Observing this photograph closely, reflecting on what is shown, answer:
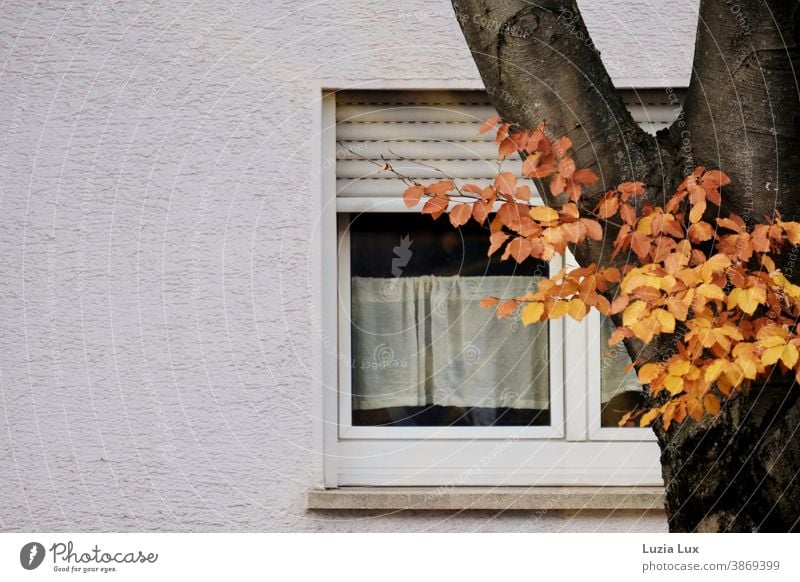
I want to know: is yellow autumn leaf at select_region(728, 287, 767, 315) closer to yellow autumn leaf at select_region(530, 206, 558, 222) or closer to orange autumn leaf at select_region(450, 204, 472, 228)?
yellow autumn leaf at select_region(530, 206, 558, 222)

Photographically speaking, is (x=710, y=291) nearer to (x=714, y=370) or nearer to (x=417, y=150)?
(x=714, y=370)

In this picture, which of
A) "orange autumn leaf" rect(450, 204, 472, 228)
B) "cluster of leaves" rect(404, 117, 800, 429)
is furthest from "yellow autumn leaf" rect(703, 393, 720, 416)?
"orange autumn leaf" rect(450, 204, 472, 228)

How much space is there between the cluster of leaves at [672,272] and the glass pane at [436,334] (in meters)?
2.03

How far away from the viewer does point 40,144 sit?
396 centimetres

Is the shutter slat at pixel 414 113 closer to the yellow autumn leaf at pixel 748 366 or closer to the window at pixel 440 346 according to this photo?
the window at pixel 440 346

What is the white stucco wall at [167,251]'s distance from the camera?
155 inches

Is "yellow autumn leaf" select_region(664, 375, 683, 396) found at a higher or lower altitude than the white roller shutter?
lower

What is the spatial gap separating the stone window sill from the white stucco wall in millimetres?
169

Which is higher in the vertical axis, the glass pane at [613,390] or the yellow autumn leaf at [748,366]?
the yellow autumn leaf at [748,366]

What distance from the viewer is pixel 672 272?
1915mm

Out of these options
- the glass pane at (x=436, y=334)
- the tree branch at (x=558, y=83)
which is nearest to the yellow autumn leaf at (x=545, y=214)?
the tree branch at (x=558, y=83)

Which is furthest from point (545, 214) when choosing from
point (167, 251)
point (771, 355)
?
point (167, 251)

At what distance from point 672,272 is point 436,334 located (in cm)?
229

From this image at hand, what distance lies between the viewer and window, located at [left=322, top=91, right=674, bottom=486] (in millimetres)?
4012
